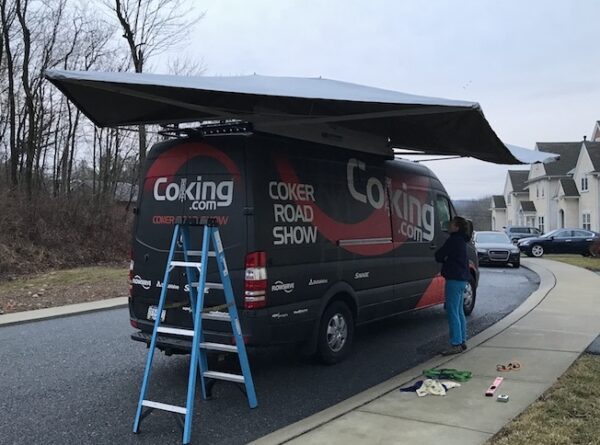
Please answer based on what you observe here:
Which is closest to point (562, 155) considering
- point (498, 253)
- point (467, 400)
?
point (498, 253)

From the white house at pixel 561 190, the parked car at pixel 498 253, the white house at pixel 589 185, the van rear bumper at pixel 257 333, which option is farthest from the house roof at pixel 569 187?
the van rear bumper at pixel 257 333

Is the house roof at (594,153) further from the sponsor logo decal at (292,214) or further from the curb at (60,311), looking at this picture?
the sponsor logo decal at (292,214)

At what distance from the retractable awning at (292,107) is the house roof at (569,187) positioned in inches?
1701

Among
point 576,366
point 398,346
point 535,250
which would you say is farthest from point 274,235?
point 535,250

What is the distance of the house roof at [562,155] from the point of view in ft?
170

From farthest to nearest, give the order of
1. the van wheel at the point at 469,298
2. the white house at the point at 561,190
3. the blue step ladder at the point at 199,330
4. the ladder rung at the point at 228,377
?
the white house at the point at 561,190, the van wheel at the point at 469,298, the ladder rung at the point at 228,377, the blue step ladder at the point at 199,330

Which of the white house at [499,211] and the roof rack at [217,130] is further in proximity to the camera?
the white house at [499,211]

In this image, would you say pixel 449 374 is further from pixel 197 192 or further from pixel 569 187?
pixel 569 187

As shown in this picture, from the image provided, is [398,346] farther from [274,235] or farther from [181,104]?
[181,104]

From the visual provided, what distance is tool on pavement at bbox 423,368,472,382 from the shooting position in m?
6.04

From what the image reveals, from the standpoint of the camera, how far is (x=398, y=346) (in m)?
8.04

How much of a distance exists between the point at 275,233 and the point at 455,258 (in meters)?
2.69

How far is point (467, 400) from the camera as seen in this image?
5320mm

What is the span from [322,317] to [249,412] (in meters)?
1.61
